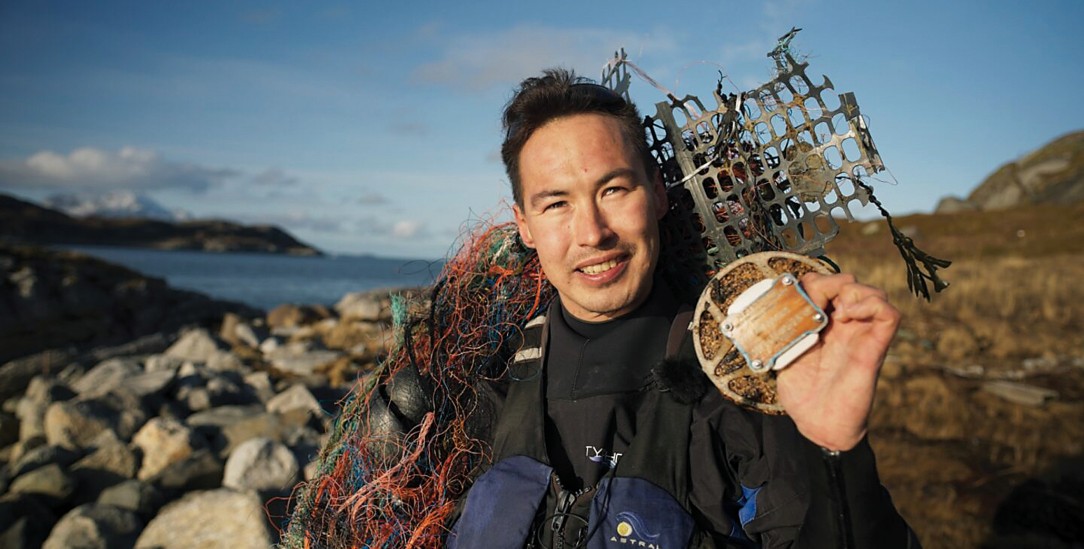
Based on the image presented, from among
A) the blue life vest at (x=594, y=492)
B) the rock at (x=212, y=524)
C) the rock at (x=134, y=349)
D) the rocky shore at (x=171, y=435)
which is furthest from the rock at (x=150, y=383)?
the blue life vest at (x=594, y=492)

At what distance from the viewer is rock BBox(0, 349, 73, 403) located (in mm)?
11570

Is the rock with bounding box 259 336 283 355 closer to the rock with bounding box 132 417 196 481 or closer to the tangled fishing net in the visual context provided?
the rock with bounding box 132 417 196 481

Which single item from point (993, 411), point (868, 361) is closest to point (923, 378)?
point (993, 411)

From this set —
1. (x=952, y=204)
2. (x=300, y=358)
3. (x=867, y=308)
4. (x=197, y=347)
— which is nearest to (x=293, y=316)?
(x=197, y=347)

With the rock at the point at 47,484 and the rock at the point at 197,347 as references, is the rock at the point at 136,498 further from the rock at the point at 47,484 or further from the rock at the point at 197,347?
the rock at the point at 197,347

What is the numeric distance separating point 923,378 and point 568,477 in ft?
30.4

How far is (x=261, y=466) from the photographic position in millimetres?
6918

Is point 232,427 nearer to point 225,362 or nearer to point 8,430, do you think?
point 8,430

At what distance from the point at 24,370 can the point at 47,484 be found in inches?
269

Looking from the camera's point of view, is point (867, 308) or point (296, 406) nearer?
point (867, 308)

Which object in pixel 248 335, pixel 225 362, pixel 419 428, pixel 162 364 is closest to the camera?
pixel 419 428

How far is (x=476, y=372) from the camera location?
279 centimetres

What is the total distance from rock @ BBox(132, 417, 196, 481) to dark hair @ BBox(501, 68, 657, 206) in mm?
6668

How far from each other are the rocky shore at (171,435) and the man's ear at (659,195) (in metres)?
1.40
